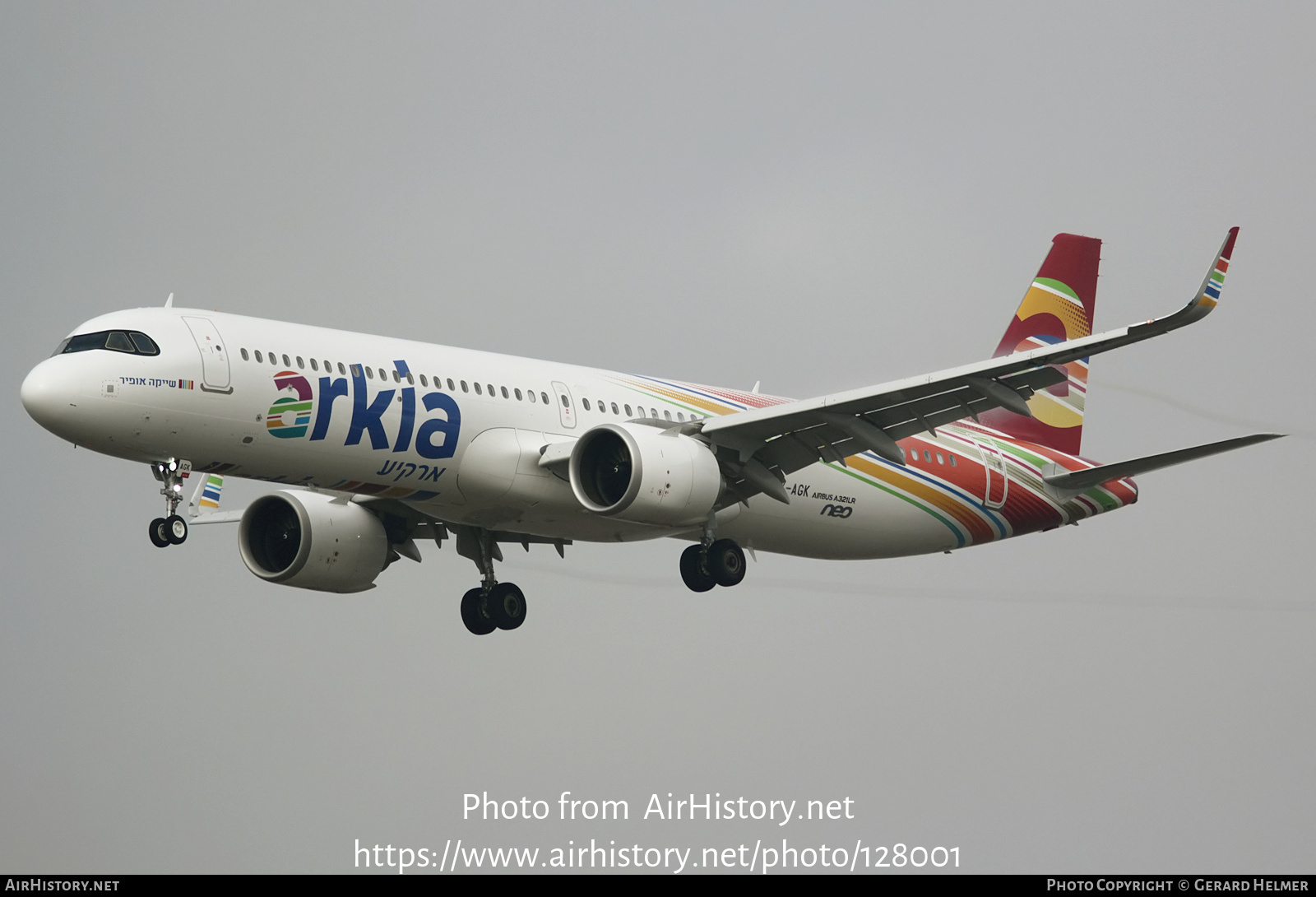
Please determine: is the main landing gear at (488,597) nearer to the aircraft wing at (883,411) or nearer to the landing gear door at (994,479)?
the aircraft wing at (883,411)

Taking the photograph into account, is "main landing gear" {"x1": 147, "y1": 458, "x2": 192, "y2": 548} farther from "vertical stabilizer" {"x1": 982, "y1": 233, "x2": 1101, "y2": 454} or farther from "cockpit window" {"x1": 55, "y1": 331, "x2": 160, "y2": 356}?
"vertical stabilizer" {"x1": 982, "y1": 233, "x2": 1101, "y2": 454}

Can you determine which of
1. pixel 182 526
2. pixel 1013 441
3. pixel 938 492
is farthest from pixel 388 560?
pixel 1013 441

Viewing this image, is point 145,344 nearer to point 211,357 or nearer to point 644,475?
point 211,357

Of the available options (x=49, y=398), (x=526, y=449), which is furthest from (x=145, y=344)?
(x=526, y=449)

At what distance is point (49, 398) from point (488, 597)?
12.3m

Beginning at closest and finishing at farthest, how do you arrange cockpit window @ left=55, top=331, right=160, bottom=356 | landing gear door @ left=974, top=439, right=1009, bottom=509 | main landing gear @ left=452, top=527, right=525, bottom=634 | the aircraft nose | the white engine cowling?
1. the aircraft nose
2. cockpit window @ left=55, top=331, right=160, bottom=356
3. the white engine cowling
4. main landing gear @ left=452, top=527, right=525, bottom=634
5. landing gear door @ left=974, top=439, right=1009, bottom=509

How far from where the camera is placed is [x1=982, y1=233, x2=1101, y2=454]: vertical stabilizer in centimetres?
4181

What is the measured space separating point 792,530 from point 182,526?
42.3 ft

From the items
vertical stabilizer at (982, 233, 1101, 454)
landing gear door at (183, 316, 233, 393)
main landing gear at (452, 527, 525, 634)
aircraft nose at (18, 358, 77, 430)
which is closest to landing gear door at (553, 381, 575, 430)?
main landing gear at (452, 527, 525, 634)

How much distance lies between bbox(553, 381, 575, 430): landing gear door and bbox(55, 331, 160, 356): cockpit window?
7.78m

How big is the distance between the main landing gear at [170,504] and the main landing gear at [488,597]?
9.12 metres

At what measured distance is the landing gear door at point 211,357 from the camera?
29516 millimetres

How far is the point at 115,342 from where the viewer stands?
1155 inches

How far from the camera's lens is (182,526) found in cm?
2944
